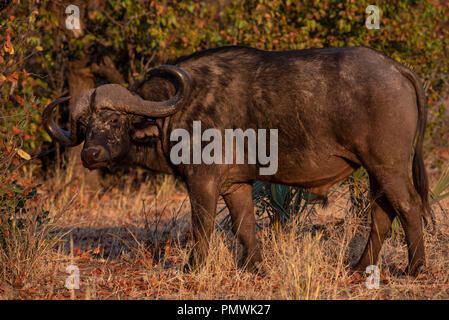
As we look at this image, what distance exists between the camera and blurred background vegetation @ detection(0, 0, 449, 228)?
9805 millimetres

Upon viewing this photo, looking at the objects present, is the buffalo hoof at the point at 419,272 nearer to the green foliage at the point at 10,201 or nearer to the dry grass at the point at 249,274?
the dry grass at the point at 249,274

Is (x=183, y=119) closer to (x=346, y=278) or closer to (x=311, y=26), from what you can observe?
(x=346, y=278)

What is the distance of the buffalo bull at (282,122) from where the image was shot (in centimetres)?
534

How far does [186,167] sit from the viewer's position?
572 cm

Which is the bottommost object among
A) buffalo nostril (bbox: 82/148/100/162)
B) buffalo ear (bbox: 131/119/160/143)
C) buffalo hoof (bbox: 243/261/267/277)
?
buffalo hoof (bbox: 243/261/267/277)

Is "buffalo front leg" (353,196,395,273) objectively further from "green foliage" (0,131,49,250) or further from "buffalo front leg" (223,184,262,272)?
"green foliage" (0,131,49,250)

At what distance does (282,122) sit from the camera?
5586mm

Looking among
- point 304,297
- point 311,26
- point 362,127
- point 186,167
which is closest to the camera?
point 304,297

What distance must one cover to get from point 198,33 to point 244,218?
4.86 m

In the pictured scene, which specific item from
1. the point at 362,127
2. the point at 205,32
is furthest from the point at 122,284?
the point at 205,32

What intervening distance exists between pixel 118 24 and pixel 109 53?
1096 mm

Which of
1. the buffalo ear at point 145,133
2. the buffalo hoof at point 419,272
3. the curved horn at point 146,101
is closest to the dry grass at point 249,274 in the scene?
the buffalo hoof at point 419,272

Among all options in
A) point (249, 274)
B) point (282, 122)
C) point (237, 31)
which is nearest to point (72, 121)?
point (282, 122)

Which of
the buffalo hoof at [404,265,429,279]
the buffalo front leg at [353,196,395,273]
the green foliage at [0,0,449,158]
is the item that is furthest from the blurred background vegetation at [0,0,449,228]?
the buffalo hoof at [404,265,429,279]
